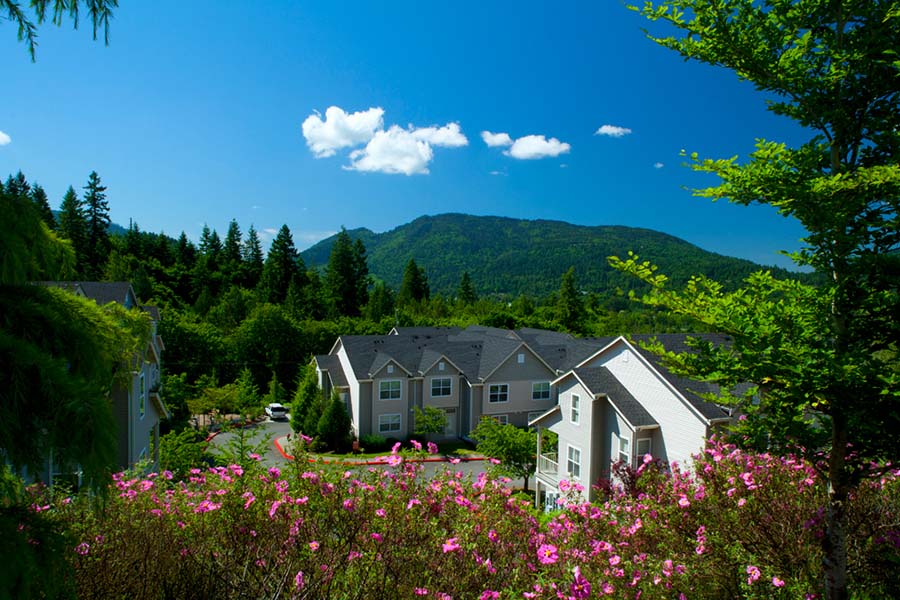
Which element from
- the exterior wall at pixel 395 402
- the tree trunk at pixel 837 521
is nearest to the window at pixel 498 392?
the exterior wall at pixel 395 402

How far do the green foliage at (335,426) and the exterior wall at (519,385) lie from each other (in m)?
7.84

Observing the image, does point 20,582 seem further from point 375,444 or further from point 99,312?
point 375,444

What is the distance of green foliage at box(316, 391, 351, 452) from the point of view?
90.6 ft

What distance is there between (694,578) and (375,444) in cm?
2524

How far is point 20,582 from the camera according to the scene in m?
2.60

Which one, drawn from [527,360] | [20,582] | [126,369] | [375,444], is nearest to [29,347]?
[20,582]

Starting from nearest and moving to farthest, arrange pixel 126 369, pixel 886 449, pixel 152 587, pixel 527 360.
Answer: pixel 152 587, pixel 886 449, pixel 126 369, pixel 527 360

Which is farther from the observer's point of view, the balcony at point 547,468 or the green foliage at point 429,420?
the green foliage at point 429,420

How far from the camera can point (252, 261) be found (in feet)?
237

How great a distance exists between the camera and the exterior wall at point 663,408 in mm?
17078

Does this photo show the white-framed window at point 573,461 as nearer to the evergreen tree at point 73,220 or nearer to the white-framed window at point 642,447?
the white-framed window at point 642,447

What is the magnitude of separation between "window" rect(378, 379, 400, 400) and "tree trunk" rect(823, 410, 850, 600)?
26173 millimetres

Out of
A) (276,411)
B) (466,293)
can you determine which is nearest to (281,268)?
(466,293)

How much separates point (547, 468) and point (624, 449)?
397 centimetres
